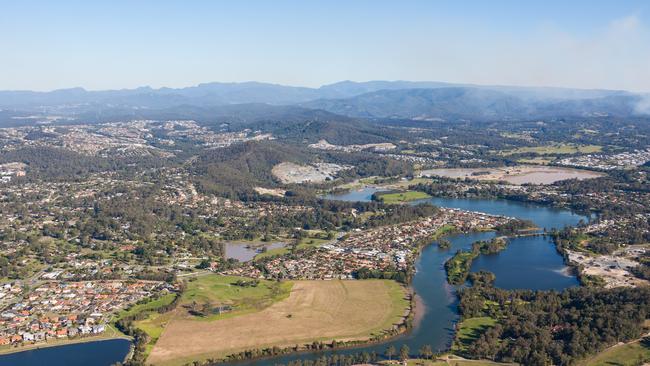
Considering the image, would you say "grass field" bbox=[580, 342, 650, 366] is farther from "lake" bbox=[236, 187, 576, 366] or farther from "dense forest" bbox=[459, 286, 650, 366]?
"lake" bbox=[236, 187, 576, 366]

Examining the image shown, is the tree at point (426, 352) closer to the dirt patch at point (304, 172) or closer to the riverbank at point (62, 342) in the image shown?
the riverbank at point (62, 342)

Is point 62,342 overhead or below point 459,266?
below

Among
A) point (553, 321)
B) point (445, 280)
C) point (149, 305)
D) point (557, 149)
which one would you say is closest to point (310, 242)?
point (445, 280)

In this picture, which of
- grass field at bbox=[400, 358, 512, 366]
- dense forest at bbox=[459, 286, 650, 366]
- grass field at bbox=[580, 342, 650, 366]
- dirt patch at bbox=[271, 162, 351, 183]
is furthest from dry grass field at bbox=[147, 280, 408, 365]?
dirt patch at bbox=[271, 162, 351, 183]

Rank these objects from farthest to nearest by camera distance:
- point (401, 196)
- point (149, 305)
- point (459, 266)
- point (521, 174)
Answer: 1. point (521, 174)
2. point (401, 196)
3. point (459, 266)
4. point (149, 305)

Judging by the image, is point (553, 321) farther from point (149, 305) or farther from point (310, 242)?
point (149, 305)
